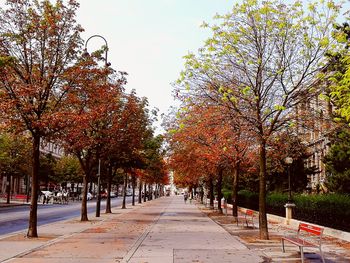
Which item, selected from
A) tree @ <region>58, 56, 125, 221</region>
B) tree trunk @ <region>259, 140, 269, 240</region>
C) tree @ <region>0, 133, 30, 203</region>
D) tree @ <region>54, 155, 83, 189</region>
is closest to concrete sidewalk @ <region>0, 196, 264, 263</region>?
tree trunk @ <region>259, 140, 269, 240</region>

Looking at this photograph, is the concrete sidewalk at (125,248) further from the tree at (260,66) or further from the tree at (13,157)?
the tree at (13,157)

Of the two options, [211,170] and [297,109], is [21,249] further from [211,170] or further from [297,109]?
[211,170]

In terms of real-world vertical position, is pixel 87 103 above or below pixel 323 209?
above

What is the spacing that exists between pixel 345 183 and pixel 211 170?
10.8m

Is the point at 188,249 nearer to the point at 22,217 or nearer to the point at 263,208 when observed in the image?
the point at 263,208

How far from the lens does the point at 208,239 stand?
17.2 m

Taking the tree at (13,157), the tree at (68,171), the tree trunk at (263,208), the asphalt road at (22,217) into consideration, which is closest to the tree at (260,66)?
the tree trunk at (263,208)

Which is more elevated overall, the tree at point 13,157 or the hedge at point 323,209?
the tree at point 13,157

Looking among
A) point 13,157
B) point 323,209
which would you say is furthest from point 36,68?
point 13,157

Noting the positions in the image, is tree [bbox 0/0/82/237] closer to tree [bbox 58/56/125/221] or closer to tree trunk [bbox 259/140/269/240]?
tree [bbox 58/56/125/221]

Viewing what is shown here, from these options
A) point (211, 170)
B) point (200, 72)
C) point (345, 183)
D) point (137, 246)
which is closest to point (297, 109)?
point (200, 72)

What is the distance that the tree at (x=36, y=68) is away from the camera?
1683 centimetres

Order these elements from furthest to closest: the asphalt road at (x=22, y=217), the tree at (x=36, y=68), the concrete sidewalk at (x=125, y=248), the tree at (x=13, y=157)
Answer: the tree at (x=13, y=157) < the asphalt road at (x=22, y=217) < the tree at (x=36, y=68) < the concrete sidewalk at (x=125, y=248)

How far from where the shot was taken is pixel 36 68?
17.9m
